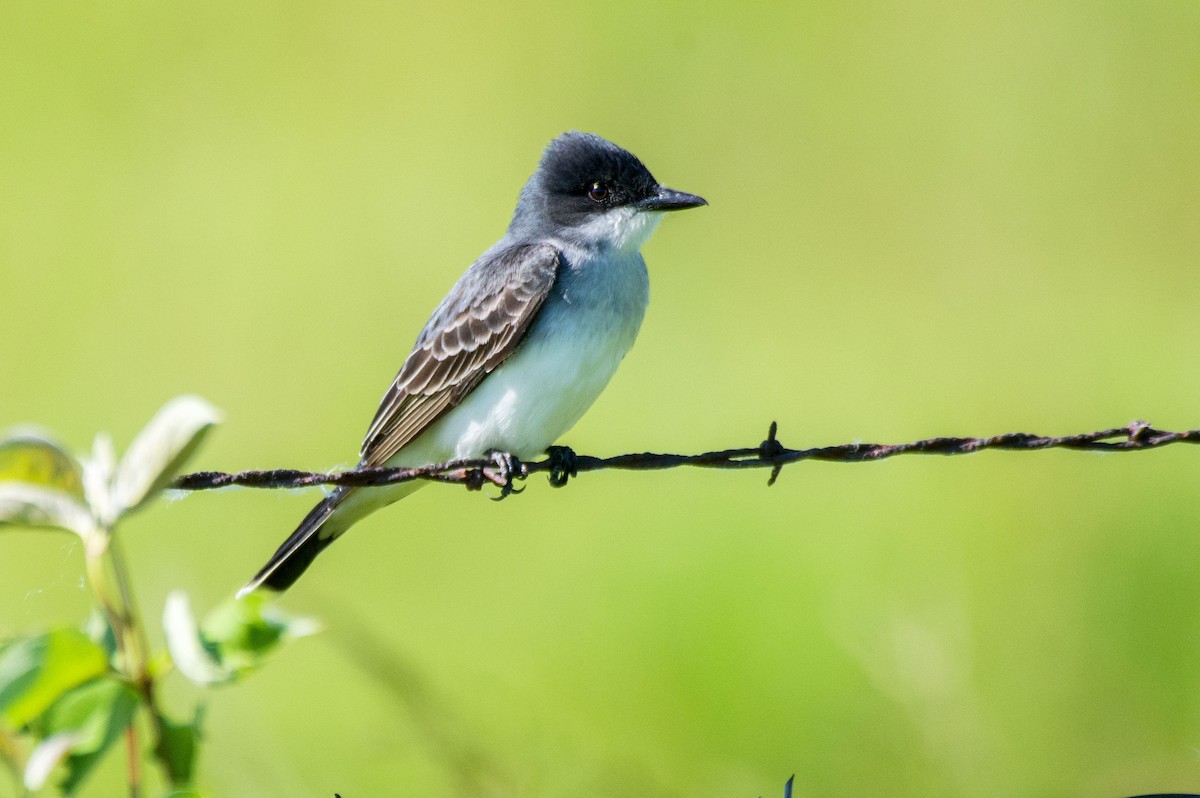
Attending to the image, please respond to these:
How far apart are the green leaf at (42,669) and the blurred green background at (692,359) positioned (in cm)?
197

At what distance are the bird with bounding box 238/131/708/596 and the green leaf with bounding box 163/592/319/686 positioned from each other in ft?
9.16

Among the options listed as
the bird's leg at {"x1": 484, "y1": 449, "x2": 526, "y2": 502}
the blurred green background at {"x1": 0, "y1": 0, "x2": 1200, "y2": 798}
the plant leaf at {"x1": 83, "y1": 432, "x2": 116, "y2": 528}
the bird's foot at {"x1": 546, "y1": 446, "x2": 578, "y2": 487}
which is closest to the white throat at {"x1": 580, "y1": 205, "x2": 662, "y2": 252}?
the bird's foot at {"x1": 546, "y1": 446, "x2": 578, "y2": 487}

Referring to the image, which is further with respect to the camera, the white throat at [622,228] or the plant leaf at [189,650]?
the white throat at [622,228]

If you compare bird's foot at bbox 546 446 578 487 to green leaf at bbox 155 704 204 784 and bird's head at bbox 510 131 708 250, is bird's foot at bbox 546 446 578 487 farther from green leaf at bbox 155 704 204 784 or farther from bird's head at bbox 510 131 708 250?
green leaf at bbox 155 704 204 784

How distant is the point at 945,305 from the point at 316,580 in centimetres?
418

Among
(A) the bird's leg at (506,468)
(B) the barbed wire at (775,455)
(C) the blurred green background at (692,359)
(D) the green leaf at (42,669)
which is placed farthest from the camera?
(C) the blurred green background at (692,359)

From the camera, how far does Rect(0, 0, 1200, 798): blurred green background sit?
5.63 meters

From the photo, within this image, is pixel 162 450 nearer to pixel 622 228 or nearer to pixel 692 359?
pixel 622 228

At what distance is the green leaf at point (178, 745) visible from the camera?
125 cm

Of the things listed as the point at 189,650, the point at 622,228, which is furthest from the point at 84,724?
the point at 622,228

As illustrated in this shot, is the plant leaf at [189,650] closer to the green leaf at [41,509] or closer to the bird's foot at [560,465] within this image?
the green leaf at [41,509]

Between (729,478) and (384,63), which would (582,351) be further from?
(384,63)

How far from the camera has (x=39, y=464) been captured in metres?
1.21

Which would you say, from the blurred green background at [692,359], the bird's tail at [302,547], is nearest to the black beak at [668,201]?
the bird's tail at [302,547]
